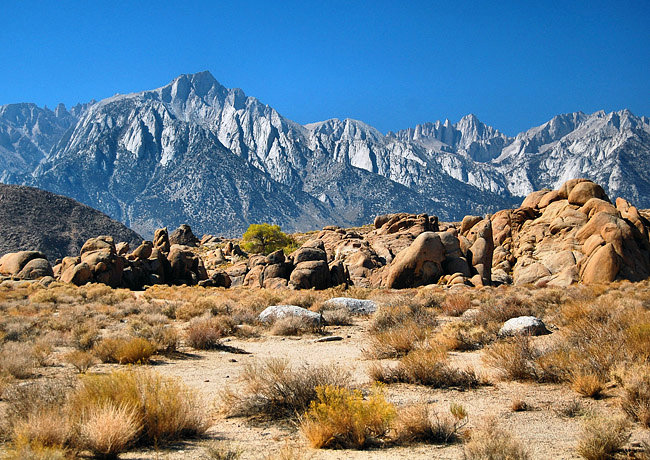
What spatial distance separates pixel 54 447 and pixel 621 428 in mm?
6231

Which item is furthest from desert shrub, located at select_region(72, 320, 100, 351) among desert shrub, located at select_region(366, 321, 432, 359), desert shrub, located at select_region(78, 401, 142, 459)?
desert shrub, located at select_region(78, 401, 142, 459)

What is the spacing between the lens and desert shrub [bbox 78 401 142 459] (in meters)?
5.27

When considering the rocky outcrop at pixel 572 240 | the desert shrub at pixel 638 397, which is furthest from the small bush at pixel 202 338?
the rocky outcrop at pixel 572 240

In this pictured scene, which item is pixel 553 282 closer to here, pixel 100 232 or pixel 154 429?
pixel 154 429

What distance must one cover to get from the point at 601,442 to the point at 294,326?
11.0 m

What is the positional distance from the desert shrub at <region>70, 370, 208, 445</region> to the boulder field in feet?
81.3

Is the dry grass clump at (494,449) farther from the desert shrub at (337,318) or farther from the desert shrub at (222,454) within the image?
the desert shrub at (337,318)

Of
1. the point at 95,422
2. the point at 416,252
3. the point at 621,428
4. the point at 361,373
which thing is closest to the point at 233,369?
the point at 361,373

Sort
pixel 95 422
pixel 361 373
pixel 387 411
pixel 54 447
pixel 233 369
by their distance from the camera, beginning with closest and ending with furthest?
pixel 54 447 < pixel 95 422 < pixel 387 411 < pixel 361 373 < pixel 233 369

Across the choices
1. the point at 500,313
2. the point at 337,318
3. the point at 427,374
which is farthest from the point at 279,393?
the point at 500,313

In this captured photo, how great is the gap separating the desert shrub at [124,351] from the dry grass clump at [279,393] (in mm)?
4304

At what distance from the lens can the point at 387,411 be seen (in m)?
5.93

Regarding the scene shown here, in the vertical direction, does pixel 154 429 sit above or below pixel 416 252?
below

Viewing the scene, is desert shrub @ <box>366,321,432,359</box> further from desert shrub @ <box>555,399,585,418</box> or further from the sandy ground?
desert shrub @ <box>555,399,585,418</box>
